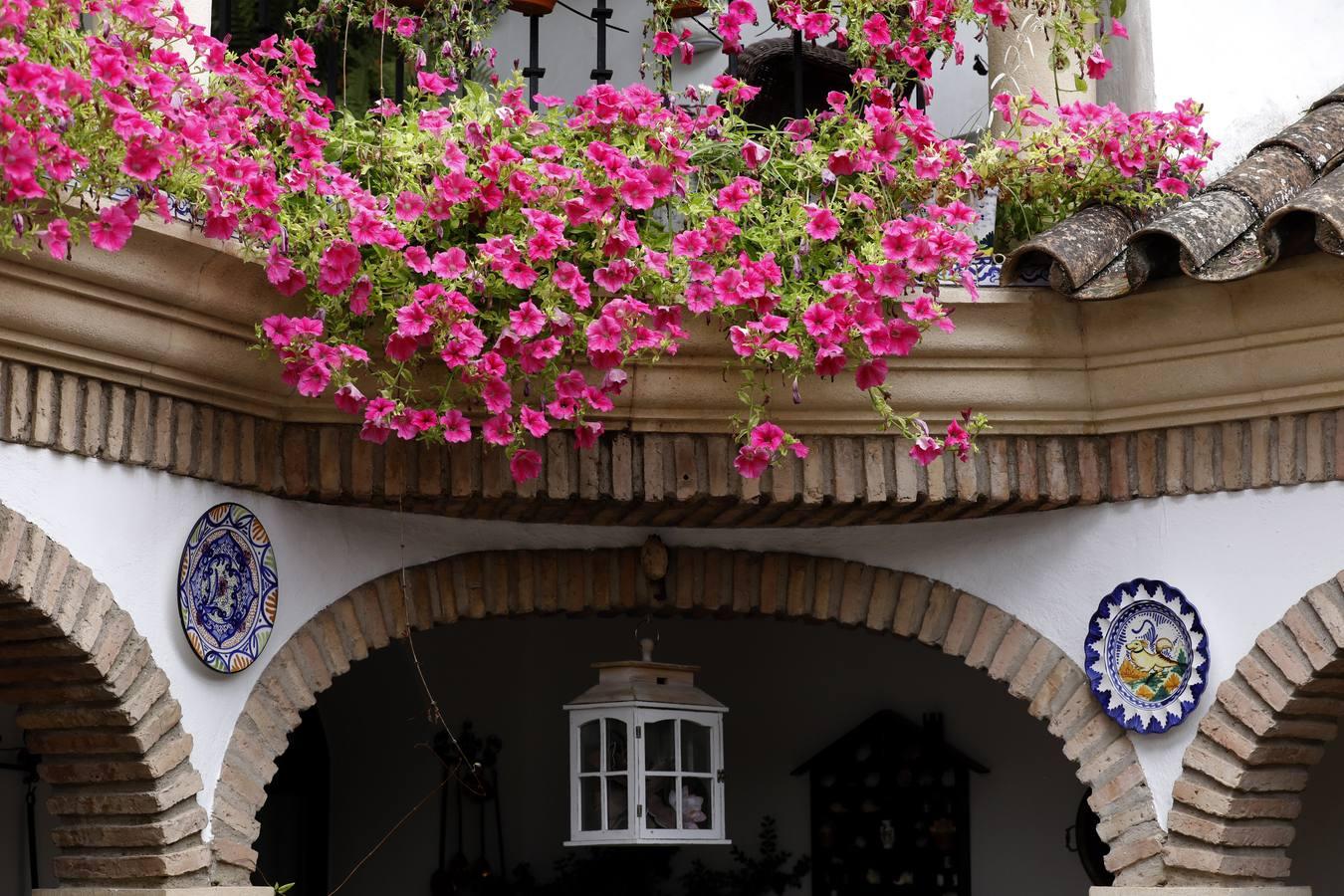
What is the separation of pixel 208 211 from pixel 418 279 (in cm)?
49

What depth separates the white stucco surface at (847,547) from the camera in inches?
141

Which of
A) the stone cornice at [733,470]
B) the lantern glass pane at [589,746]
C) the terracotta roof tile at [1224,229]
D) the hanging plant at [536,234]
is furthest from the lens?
the lantern glass pane at [589,746]

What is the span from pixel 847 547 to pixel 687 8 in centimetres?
142

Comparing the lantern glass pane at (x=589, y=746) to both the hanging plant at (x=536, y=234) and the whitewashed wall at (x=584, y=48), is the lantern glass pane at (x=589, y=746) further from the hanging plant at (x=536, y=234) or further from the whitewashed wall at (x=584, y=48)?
the whitewashed wall at (x=584, y=48)

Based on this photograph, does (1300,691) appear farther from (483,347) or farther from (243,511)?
(243,511)

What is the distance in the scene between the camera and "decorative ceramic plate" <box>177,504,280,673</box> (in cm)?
377

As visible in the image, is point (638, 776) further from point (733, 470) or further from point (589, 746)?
point (733, 470)

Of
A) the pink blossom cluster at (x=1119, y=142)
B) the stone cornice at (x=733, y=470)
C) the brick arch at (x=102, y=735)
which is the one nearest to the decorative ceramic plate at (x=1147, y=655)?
the stone cornice at (x=733, y=470)

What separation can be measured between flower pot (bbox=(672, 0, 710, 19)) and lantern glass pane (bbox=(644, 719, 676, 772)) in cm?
182

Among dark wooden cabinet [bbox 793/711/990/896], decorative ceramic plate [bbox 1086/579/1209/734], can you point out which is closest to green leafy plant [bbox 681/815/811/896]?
dark wooden cabinet [bbox 793/711/990/896]

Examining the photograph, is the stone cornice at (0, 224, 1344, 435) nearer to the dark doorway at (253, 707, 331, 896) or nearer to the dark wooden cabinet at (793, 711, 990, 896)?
the dark wooden cabinet at (793, 711, 990, 896)

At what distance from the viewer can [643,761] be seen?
4.59 meters

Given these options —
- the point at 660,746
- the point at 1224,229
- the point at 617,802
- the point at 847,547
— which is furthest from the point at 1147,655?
the point at 617,802

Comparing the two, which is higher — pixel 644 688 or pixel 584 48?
pixel 584 48
